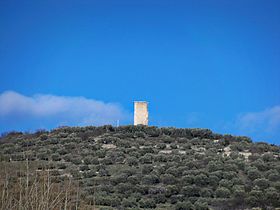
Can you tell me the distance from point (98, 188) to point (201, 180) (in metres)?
4.23

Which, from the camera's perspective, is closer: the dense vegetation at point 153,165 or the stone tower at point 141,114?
the dense vegetation at point 153,165

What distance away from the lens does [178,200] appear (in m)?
21.8

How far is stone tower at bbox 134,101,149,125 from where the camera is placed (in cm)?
3669

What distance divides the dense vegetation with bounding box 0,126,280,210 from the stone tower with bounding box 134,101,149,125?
983 mm

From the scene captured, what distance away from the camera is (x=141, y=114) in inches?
1467

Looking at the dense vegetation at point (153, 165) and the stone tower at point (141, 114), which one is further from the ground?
the stone tower at point (141, 114)

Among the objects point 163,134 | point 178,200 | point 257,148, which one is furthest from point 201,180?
point 163,134

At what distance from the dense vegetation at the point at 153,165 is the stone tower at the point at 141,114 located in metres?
0.98

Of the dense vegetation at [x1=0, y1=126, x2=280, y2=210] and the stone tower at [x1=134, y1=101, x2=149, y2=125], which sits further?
the stone tower at [x1=134, y1=101, x2=149, y2=125]

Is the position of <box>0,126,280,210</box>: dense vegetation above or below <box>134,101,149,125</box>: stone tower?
below

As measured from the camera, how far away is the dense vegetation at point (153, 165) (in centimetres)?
2092

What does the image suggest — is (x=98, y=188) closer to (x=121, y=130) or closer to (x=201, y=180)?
(x=201, y=180)

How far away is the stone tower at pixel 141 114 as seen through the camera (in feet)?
120

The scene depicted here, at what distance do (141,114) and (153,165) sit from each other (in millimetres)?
10024
